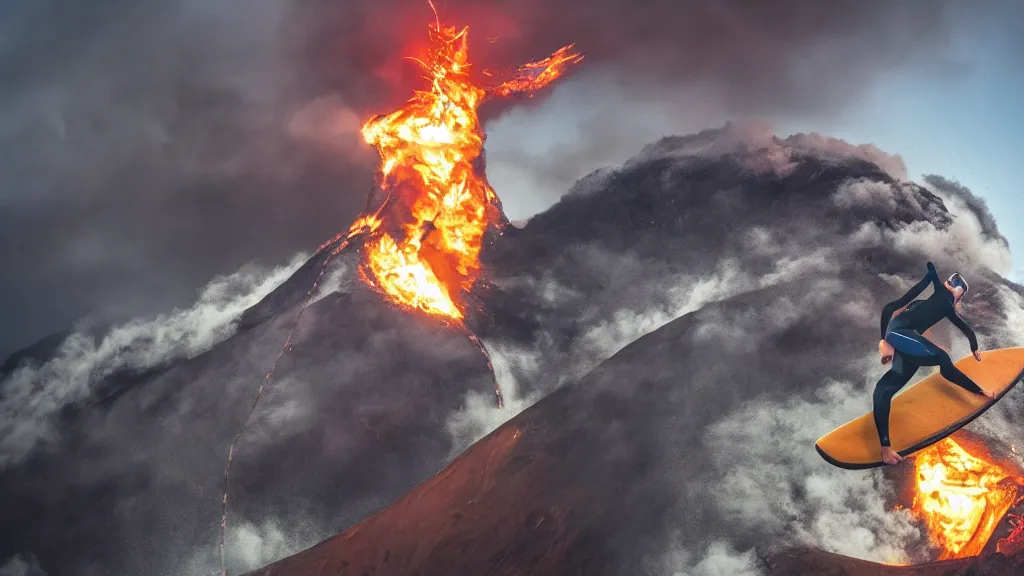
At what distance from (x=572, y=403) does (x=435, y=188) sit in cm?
406

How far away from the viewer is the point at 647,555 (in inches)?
294

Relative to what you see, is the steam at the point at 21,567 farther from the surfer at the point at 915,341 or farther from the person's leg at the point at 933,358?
the person's leg at the point at 933,358

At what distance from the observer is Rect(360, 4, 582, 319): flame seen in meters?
10.6

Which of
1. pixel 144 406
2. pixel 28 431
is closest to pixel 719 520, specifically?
pixel 144 406

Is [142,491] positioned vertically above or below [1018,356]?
above

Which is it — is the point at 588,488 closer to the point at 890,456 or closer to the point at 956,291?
the point at 890,456

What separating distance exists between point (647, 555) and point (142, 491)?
7008 mm

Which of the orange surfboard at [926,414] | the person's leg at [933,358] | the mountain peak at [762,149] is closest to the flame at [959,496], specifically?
the orange surfboard at [926,414]

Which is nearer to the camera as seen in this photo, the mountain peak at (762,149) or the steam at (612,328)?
the steam at (612,328)

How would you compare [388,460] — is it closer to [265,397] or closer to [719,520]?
[265,397]

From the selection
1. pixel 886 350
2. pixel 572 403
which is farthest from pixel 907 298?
pixel 572 403

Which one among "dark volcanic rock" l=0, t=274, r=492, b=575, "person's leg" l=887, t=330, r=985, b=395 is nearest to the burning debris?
"dark volcanic rock" l=0, t=274, r=492, b=575

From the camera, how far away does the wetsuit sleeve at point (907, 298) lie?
6535mm

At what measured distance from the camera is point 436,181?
10734 millimetres
